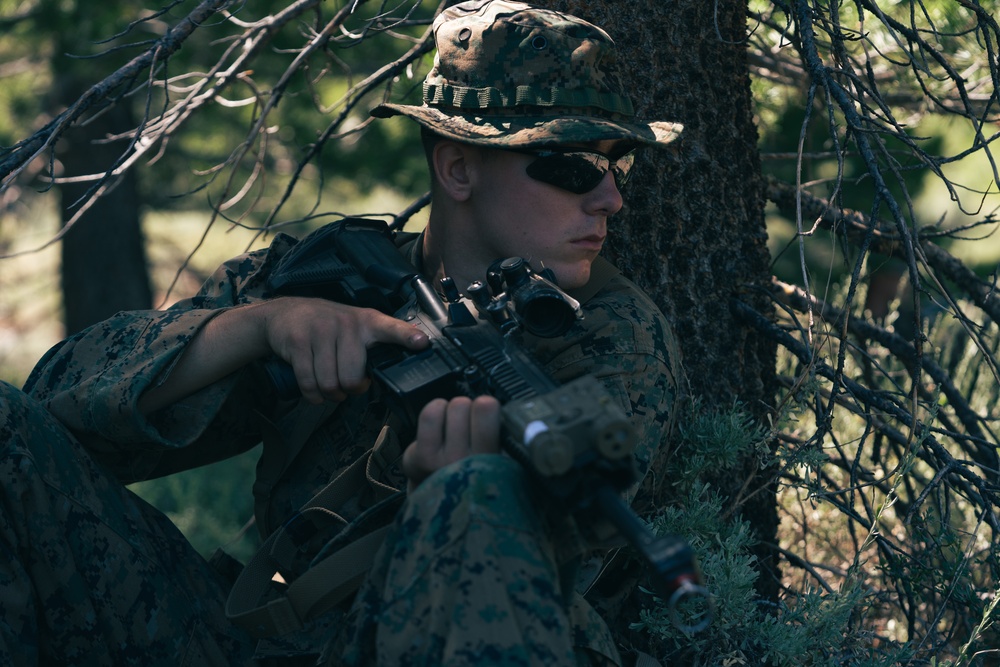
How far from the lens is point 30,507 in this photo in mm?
2246

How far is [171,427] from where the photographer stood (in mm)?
2592

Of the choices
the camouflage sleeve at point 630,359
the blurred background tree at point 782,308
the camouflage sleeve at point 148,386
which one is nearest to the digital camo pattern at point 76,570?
the camouflage sleeve at point 148,386

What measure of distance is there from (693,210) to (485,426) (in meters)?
1.46

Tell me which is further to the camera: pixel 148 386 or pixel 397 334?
pixel 148 386

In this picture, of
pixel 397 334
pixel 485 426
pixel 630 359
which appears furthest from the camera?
pixel 630 359

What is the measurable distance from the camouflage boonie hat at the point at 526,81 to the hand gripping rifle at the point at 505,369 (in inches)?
16.1

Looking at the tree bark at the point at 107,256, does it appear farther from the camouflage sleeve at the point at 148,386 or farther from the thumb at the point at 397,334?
the thumb at the point at 397,334

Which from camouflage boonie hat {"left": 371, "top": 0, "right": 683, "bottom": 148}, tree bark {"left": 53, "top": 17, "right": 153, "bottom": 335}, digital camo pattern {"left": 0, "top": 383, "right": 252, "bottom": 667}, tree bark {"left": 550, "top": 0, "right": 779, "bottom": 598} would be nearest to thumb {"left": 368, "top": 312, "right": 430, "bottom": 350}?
camouflage boonie hat {"left": 371, "top": 0, "right": 683, "bottom": 148}

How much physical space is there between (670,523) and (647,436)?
0.35 m

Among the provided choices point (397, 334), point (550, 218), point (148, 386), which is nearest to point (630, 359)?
point (550, 218)

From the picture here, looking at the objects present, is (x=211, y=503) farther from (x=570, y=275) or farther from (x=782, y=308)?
(x=570, y=275)

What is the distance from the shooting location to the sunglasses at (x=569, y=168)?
2514 mm

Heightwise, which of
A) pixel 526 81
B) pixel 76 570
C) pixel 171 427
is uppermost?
pixel 526 81

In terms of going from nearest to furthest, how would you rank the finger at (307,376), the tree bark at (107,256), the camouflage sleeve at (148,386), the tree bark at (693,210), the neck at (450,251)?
the finger at (307,376), the camouflage sleeve at (148,386), the neck at (450,251), the tree bark at (693,210), the tree bark at (107,256)
